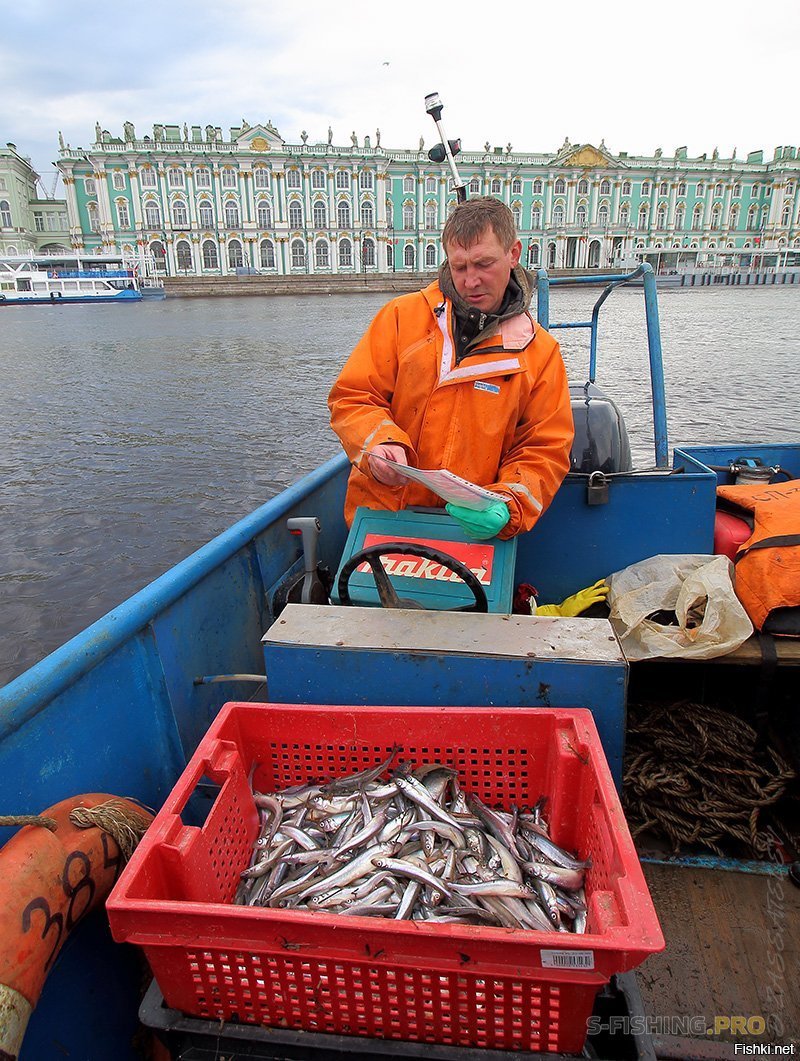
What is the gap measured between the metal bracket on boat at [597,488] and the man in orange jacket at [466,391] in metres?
0.72

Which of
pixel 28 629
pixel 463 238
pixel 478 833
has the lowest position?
pixel 28 629

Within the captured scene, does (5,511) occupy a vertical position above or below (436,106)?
below

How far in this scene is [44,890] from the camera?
160cm

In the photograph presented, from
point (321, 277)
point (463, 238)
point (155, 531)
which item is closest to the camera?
point (463, 238)

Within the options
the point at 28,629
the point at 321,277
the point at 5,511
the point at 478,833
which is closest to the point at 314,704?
the point at 478,833

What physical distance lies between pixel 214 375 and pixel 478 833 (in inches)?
818

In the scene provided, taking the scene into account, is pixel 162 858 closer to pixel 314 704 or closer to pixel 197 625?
pixel 314 704

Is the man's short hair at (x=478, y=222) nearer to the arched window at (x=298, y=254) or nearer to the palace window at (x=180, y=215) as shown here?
the arched window at (x=298, y=254)

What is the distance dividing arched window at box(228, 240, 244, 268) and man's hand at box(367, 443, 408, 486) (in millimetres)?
89184

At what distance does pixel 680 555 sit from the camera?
11.3 feet

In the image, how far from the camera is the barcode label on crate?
1.33 metres

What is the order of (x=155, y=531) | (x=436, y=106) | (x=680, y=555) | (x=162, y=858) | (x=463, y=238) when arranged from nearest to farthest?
(x=162, y=858), (x=463, y=238), (x=680, y=555), (x=436, y=106), (x=155, y=531)

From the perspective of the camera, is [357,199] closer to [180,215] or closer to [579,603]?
[180,215]

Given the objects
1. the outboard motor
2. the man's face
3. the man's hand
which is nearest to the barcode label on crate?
the man's hand
